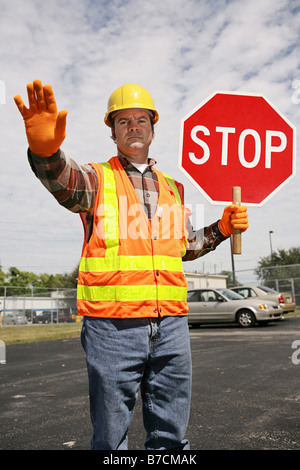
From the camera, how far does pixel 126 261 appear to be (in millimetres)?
2043

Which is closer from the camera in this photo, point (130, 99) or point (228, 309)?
point (130, 99)

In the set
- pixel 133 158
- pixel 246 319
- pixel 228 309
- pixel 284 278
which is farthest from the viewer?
pixel 284 278

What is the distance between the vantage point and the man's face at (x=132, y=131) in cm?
223

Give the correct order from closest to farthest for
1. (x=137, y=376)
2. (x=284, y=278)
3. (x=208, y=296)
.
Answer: (x=137, y=376)
(x=208, y=296)
(x=284, y=278)

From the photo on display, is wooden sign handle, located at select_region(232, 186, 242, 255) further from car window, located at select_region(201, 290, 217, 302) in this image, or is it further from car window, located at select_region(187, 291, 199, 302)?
car window, located at select_region(187, 291, 199, 302)

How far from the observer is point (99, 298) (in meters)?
2.02

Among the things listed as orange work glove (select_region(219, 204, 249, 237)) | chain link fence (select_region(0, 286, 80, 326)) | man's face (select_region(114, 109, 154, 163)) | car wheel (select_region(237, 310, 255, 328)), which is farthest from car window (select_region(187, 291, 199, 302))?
man's face (select_region(114, 109, 154, 163))

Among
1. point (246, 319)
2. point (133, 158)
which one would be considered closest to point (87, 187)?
point (133, 158)

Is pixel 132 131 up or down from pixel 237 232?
up

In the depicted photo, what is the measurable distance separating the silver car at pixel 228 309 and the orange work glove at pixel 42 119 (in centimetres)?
1308

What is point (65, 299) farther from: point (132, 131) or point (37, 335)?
point (132, 131)

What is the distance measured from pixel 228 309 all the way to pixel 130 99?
13.3 metres

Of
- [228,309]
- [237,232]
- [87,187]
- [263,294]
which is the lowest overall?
[228,309]
